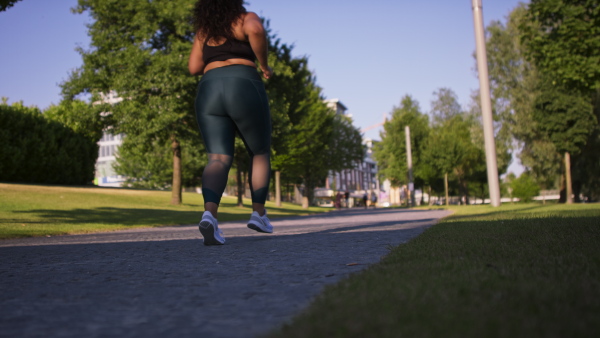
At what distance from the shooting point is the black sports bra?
5.16 meters

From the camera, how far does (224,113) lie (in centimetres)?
516

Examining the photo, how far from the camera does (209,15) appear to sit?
5238 millimetres

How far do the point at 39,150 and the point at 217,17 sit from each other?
108 feet

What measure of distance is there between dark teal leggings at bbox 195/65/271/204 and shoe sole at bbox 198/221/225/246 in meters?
0.25

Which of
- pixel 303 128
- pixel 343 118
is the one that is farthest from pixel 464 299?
pixel 343 118

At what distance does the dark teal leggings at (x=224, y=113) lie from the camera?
16.7ft

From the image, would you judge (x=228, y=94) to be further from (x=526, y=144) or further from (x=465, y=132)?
(x=465, y=132)

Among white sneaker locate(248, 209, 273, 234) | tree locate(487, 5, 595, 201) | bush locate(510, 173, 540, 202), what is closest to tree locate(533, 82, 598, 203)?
tree locate(487, 5, 595, 201)

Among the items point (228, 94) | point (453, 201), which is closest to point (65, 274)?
point (228, 94)

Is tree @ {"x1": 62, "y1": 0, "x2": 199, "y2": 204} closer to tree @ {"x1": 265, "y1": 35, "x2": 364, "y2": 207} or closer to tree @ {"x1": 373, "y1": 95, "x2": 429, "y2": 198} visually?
tree @ {"x1": 265, "y1": 35, "x2": 364, "y2": 207}

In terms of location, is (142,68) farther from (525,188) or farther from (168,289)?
(525,188)

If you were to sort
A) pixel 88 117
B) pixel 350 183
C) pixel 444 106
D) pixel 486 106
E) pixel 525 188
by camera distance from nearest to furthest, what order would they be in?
pixel 486 106 < pixel 88 117 < pixel 444 106 < pixel 525 188 < pixel 350 183

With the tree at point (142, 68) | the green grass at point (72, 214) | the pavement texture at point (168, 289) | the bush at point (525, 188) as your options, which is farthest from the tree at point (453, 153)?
the pavement texture at point (168, 289)

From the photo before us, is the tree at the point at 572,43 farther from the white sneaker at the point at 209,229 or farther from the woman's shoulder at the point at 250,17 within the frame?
the white sneaker at the point at 209,229
